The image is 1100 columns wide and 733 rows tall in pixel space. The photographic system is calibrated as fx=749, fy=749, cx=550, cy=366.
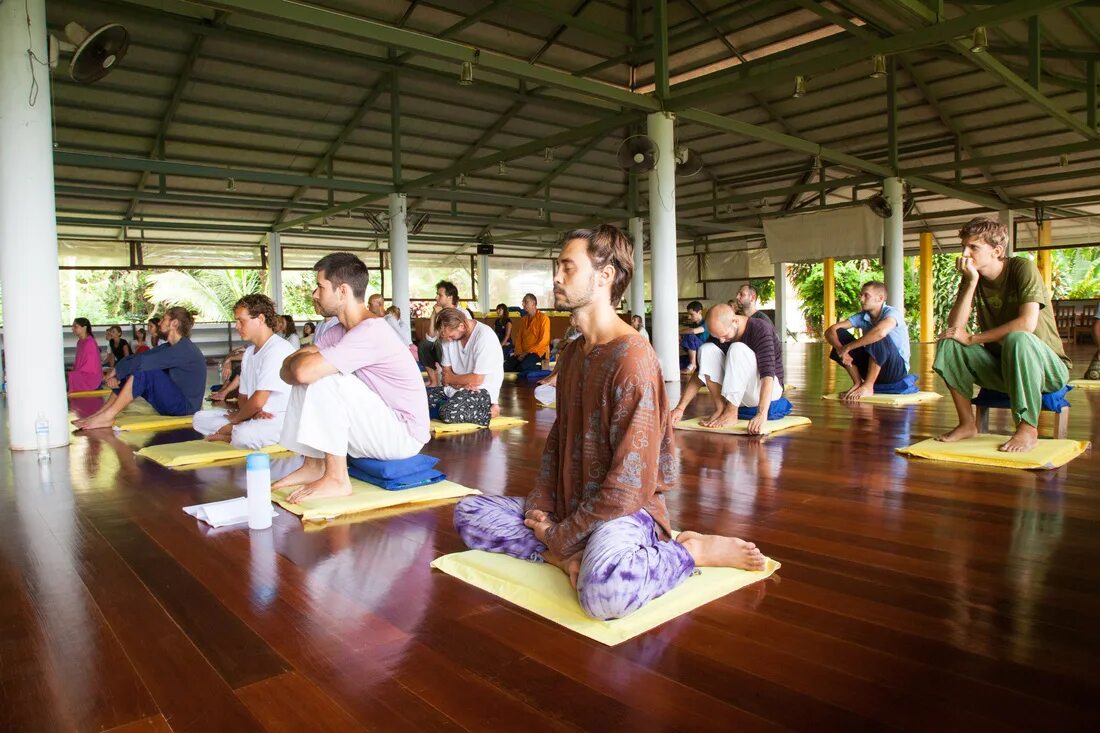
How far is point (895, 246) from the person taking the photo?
1135 cm

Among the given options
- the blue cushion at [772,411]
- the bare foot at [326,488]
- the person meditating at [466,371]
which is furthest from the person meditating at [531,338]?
the bare foot at [326,488]

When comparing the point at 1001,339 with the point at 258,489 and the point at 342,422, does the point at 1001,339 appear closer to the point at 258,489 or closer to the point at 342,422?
the point at 342,422

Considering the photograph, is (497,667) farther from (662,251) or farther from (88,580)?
(662,251)

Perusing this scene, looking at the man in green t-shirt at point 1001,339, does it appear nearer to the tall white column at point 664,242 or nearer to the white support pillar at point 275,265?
the tall white column at point 664,242

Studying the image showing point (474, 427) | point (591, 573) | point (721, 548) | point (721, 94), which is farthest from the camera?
point (721, 94)

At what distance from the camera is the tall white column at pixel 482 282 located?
17.8m

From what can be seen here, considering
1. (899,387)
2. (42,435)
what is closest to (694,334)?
(899,387)

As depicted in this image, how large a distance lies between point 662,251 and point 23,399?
5.56 m

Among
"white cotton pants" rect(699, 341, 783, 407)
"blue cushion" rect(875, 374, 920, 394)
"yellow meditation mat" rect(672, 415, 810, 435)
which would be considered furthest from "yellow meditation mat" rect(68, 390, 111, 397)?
"blue cushion" rect(875, 374, 920, 394)

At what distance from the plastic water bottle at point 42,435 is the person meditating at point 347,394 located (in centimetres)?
200

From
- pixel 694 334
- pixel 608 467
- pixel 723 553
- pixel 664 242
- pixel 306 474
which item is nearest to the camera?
pixel 608 467

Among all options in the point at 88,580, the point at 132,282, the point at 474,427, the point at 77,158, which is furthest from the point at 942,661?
the point at 132,282

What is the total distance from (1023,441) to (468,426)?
3027mm

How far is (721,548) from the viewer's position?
1990 millimetres
